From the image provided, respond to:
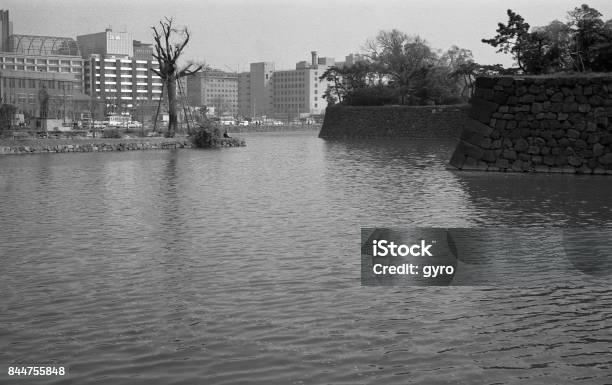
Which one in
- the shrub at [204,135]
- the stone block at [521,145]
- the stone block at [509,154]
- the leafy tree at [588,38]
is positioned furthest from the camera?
the shrub at [204,135]

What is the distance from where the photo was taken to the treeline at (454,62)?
48125 mm

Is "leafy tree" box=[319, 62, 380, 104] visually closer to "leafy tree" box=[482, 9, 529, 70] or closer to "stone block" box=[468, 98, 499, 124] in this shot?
"leafy tree" box=[482, 9, 529, 70]

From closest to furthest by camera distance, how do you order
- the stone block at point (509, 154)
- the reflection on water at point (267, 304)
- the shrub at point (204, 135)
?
the reflection on water at point (267, 304) → the stone block at point (509, 154) → the shrub at point (204, 135)

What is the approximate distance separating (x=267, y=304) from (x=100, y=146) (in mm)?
41473

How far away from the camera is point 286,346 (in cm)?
734

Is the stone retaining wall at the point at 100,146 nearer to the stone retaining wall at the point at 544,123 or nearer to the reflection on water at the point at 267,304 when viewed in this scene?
the stone retaining wall at the point at 544,123

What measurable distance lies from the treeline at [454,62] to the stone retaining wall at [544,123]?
16.2 metres

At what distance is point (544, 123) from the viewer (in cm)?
2481

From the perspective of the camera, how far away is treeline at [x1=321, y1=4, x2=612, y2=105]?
4812 centimetres

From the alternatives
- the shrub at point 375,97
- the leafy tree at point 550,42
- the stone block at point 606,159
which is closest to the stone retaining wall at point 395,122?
the shrub at point 375,97

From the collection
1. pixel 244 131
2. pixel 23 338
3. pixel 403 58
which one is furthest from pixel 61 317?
pixel 244 131

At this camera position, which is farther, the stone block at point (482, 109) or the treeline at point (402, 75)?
the treeline at point (402, 75)

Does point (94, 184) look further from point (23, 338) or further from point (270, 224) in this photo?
point (23, 338)

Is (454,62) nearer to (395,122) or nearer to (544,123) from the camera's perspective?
(395,122)
